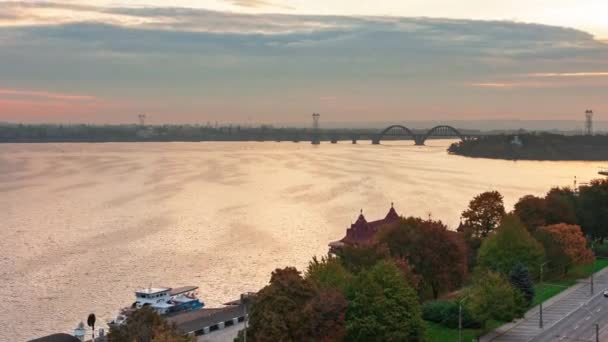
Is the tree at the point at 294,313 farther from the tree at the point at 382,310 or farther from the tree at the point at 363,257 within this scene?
the tree at the point at 363,257

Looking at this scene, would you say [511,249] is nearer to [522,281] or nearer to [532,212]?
[522,281]

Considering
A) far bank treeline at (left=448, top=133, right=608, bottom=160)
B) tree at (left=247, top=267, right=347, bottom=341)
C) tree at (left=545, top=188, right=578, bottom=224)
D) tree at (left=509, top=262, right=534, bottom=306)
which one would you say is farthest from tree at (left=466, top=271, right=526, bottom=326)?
far bank treeline at (left=448, top=133, right=608, bottom=160)

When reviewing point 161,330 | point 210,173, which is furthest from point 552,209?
point 210,173

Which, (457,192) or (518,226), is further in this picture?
(457,192)

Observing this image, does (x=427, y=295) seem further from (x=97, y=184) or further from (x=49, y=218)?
(x=97, y=184)

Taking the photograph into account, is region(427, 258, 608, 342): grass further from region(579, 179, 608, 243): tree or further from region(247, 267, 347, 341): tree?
region(247, 267, 347, 341): tree

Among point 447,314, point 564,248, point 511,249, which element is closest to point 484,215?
point 564,248

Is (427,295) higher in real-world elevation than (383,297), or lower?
lower

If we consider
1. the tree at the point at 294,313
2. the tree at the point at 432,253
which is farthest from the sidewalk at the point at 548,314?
the tree at the point at 294,313
